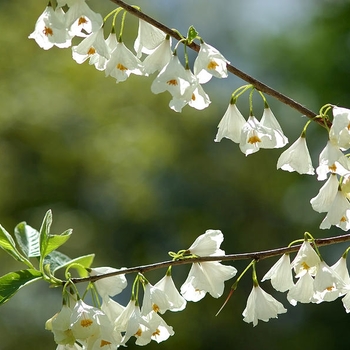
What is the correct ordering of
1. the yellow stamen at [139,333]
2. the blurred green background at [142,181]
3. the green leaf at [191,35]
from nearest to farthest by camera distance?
the green leaf at [191,35] → the yellow stamen at [139,333] → the blurred green background at [142,181]

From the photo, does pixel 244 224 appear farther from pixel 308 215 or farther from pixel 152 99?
pixel 152 99

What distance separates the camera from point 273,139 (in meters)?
1.05

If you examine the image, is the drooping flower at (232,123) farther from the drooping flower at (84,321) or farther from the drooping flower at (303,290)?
the drooping flower at (84,321)

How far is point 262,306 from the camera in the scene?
112cm

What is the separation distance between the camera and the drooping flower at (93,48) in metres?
1.04

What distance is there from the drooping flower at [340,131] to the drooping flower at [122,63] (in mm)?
311

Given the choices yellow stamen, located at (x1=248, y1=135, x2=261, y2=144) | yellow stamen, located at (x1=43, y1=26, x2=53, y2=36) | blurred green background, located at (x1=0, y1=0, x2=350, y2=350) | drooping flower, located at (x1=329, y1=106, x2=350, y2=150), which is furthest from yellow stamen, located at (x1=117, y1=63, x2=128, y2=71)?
blurred green background, located at (x1=0, y1=0, x2=350, y2=350)

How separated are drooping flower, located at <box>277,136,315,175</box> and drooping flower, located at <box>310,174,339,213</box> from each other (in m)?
0.04

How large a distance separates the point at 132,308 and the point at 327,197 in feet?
1.14

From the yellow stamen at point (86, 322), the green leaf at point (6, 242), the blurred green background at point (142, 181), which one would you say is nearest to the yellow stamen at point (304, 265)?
the yellow stamen at point (86, 322)

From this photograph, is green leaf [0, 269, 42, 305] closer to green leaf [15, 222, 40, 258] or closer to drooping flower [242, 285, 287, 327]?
green leaf [15, 222, 40, 258]

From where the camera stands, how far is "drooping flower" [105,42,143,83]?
103 centimetres

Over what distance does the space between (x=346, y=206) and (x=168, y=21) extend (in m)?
8.62

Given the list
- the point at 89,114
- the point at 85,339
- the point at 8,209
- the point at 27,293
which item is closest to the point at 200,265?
the point at 85,339
